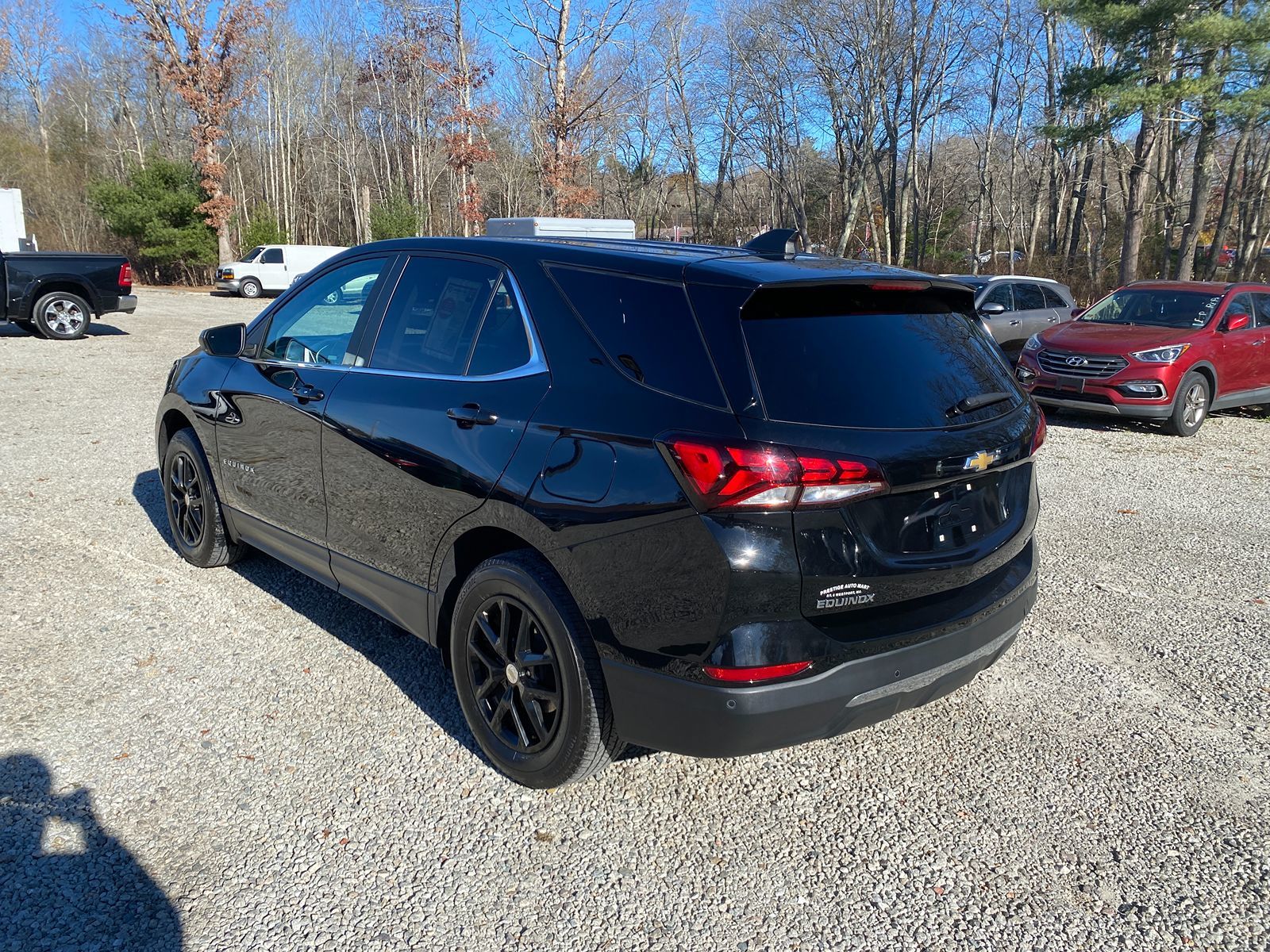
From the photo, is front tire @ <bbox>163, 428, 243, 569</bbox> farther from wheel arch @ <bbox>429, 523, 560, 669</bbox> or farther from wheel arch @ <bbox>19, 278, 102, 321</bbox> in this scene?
wheel arch @ <bbox>19, 278, 102, 321</bbox>

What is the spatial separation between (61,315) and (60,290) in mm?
463

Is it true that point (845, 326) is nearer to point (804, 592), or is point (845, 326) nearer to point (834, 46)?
point (804, 592)

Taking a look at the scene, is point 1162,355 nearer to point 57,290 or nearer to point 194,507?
point 194,507

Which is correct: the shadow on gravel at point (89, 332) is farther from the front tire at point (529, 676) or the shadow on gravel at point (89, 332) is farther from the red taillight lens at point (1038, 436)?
the red taillight lens at point (1038, 436)

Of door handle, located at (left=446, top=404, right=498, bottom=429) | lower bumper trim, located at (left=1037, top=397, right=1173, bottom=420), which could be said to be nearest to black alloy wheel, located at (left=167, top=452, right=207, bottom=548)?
door handle, located at (left=446, top=404, right=498, bottom=429)

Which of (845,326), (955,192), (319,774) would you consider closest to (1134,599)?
(845,326)

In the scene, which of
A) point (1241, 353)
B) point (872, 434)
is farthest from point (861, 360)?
point (1241, 353)

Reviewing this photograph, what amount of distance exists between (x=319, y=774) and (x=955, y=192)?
59.7 meters

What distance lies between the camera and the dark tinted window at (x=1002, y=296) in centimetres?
1439

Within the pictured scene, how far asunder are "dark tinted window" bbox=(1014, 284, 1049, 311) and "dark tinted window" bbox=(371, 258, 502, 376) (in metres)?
13.3

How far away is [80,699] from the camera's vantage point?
11.9 ft

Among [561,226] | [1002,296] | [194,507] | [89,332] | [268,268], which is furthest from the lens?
[268,268]

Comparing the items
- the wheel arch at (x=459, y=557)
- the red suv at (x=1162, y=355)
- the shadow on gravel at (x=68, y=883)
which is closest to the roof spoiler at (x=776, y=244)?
the wheel arch at (x=459, y=557)

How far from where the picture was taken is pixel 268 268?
98.9 feet
